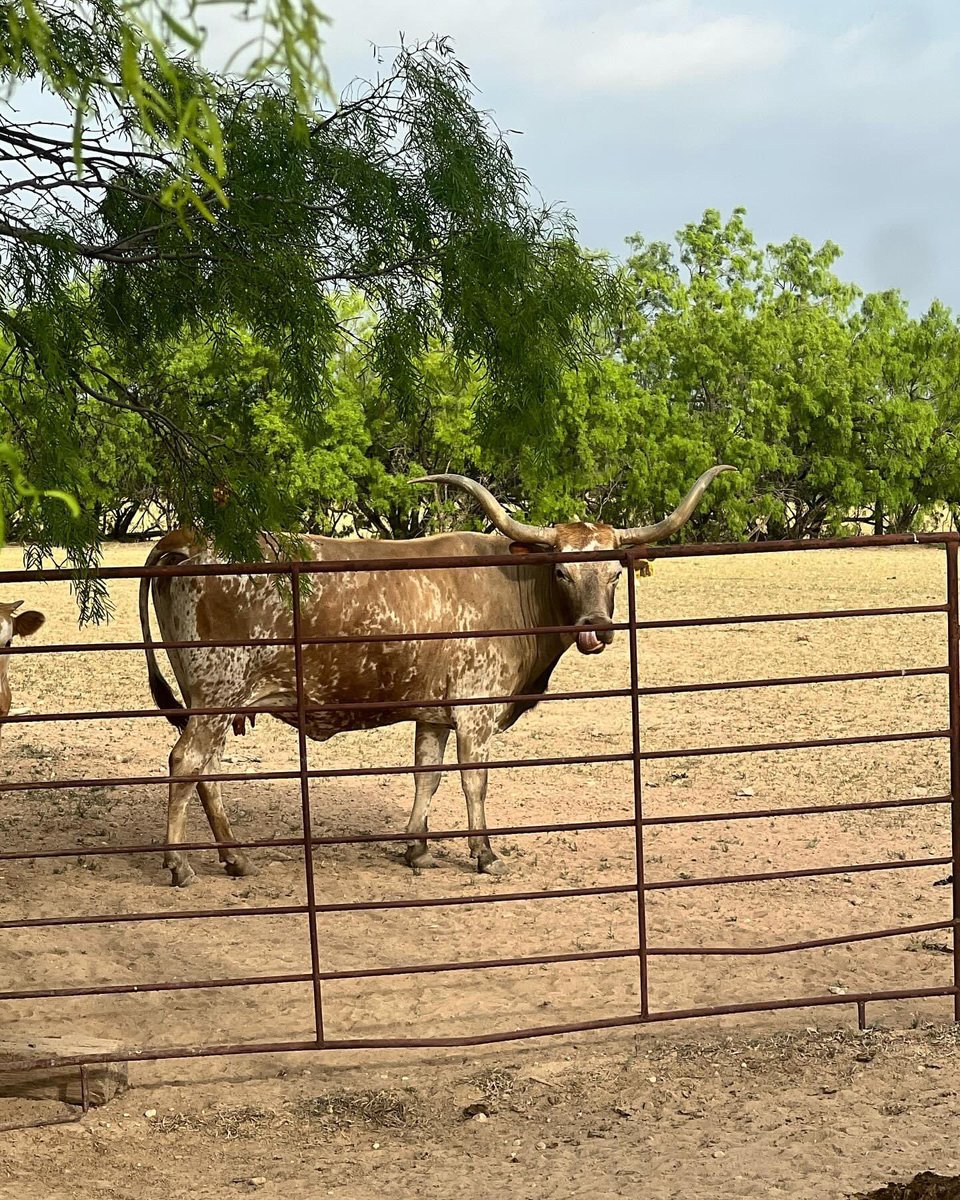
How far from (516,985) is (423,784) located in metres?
2.25

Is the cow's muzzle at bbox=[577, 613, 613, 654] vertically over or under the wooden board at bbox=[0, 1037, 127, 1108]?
over

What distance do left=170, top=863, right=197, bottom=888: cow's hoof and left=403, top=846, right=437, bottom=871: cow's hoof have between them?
122 centimetres

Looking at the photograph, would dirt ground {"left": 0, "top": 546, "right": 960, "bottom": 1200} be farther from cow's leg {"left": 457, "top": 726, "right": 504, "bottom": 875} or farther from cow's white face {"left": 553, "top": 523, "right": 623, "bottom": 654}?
cow's white face {"left": 553, "top": 523, "right": 623, "bottom": 654}

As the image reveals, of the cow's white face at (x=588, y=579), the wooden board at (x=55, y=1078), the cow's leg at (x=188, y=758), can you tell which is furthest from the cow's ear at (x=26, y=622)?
the wooden board at (x=55, y=1078)

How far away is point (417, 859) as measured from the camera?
7945 mm

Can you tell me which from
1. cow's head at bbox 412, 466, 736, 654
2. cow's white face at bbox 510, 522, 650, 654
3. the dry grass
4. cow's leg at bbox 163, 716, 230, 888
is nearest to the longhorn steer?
cow's leg at bbox 163, 716, 230, 888

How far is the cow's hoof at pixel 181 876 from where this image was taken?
746 centimetres

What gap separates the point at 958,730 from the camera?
208 inches

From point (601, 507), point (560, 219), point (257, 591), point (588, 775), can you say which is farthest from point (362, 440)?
point (560, 219)

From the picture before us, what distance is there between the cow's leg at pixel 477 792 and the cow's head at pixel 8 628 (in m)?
2.38

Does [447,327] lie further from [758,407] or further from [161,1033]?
[758,407]

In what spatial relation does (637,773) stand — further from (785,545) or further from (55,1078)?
(55,1078)

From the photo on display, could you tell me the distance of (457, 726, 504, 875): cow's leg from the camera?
7.77 m

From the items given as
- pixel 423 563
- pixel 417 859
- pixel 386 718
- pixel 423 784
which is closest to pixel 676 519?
pixel 386 718
